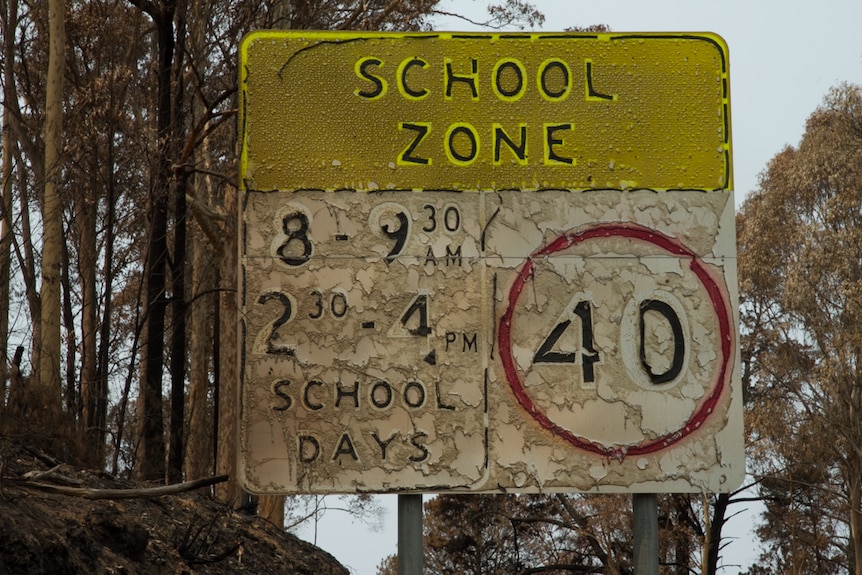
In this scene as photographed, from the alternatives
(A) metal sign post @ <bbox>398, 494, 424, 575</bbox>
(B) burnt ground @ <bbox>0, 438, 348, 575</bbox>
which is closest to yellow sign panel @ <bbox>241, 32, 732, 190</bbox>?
(A) metal sign post @ <bbox>398, 494, 424, 575</bbox>

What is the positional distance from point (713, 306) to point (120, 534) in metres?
3.04

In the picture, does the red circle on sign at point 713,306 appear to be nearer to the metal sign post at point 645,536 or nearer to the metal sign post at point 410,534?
the metal sign post at point 645,536

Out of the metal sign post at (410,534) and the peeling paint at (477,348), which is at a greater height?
the peeling paint at (477,348)

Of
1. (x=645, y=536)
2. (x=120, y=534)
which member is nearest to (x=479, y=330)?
(x=645, y=536)

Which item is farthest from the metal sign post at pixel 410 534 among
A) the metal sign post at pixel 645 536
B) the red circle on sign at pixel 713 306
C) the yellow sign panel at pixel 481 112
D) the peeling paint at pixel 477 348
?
the yellow sign panel at pixel 481 112

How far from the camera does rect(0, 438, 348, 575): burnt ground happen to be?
5.21m

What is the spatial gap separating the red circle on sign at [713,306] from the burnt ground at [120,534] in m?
2.03

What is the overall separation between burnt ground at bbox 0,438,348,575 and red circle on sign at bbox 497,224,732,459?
2030 mm

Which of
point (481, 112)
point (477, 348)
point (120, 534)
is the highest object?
point (481, 112)

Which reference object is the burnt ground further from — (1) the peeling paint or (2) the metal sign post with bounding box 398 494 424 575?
(2) the metal sign post with bounding box 398 494 424 575

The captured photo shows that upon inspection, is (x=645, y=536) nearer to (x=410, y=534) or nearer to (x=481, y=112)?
(x=410, y=534)

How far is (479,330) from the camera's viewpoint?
534 centimetres

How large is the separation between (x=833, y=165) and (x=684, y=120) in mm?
23717

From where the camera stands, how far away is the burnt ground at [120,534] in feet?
17.1
